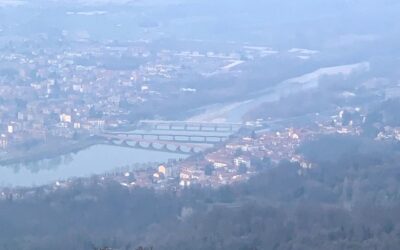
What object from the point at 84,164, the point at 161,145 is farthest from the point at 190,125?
the point at 84,164

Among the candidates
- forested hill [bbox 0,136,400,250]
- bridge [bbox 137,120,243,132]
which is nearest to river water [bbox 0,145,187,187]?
bridge [bbox 137,120,243,132]

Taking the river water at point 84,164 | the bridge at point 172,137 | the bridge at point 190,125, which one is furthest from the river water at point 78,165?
the bridge at point 190,125

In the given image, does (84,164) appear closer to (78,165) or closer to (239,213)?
(78,165)

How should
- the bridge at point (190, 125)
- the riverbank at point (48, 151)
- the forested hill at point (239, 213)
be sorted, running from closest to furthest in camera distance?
1. the forested hill at point (239, 213)
2. the riverbank at point (48, 151)
3. the bridge at point (190, 125)

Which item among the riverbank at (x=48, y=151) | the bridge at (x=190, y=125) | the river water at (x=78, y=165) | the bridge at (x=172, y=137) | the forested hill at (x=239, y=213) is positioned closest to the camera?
the forested hill at (x=239, y=213)

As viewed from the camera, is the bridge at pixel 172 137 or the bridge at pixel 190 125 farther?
the bridge at pixel 190 125

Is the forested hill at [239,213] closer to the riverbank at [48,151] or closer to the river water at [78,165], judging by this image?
the river water at [78,165]

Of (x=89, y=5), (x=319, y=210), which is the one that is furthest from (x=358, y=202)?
(x=89, y=5)

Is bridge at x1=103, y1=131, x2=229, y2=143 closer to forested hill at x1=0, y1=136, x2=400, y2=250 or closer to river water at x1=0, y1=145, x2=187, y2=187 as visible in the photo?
river water at x1=0, y1=145, x2=187, y2=187
